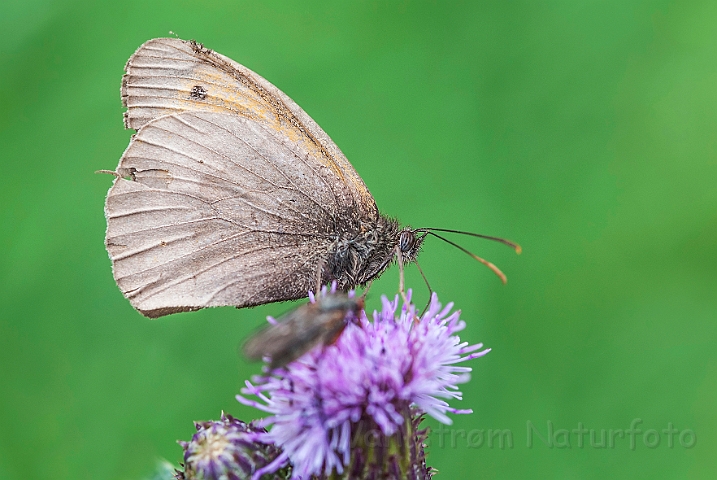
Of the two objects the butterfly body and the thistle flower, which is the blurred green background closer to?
the butterfly body

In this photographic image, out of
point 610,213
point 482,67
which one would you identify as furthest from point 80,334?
point 610,213

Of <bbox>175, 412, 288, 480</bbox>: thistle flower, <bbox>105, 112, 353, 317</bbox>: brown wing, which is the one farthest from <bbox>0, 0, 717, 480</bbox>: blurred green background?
<bbox>175, 412, 288, 480</bbox>: thistle flower

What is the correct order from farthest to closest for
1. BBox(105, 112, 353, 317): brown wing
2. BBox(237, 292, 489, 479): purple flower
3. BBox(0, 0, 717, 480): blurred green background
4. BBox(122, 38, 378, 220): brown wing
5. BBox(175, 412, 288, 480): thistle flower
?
BBox(0, 0, 717, 480): blurred green background < BBox(122, 38, 378, 220): brown wing < BBox(105, 112, 353, 317): brown wing < BBox(175, 412, 288, 480): thistle flower < BBox(237, 292, 489, 479): purple flower

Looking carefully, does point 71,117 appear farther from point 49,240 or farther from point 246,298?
point 246,298

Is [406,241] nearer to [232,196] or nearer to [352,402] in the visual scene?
[232,196]

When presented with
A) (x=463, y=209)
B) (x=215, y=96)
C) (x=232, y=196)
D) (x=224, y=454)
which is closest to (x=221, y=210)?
(x=232, y=196)

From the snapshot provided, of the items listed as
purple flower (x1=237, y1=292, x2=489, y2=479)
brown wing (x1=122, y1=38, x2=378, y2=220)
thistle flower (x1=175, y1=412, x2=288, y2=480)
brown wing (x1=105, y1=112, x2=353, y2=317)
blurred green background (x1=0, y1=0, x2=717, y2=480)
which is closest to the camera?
purple flower (x1=237, y1=292, x2=489, y2=479)
